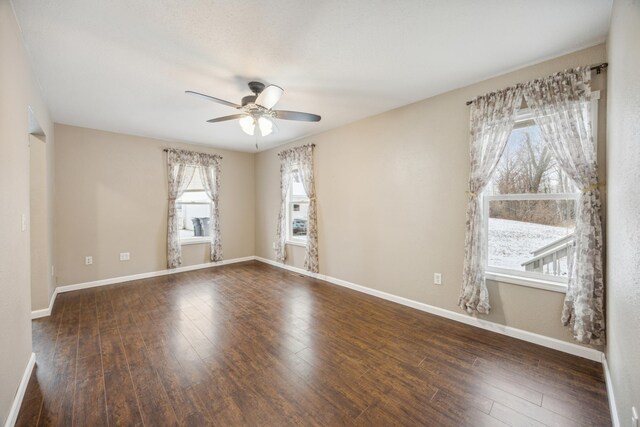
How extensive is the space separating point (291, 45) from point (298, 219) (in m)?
3.77

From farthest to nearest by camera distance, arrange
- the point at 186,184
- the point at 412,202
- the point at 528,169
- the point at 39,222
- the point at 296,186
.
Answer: the point at 296,186 < the point at 186,184 < the point at 412,202 < the point at 39,222 < the point at 528,169

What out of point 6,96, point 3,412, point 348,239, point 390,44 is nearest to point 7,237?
point 6,96

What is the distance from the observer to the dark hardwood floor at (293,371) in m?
1.70

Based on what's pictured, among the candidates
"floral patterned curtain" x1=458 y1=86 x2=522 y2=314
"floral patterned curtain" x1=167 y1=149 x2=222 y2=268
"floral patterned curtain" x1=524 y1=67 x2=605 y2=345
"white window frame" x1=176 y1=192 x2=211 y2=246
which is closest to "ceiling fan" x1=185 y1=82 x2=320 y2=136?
"floral patterned curtain" x1=458 y1=86 x2=522 y2=314

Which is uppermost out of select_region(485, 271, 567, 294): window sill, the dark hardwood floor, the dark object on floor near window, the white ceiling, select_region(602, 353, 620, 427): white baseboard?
the white ceiling

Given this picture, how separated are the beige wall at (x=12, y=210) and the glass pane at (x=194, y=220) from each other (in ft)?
11.2

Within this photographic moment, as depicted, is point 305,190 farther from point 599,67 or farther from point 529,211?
point 599,67

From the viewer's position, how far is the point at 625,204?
1452 mm

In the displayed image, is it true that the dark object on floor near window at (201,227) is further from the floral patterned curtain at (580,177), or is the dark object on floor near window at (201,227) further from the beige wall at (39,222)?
the floral patterned curtain at (580,177)

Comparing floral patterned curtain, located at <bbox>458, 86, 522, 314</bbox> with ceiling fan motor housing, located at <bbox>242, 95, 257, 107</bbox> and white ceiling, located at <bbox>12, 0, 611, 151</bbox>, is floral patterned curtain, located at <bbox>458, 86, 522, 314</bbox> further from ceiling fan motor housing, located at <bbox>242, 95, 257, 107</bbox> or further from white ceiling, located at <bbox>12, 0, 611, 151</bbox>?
ceiling fan motor housing, located at <bbox>242, 95, 257, 107</bbox>

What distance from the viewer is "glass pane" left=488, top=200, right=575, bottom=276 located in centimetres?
245

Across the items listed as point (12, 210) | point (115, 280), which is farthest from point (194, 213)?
point (12, 210)

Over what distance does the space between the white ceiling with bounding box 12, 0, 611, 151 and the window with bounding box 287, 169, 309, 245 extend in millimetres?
2321

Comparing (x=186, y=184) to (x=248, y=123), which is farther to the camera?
(x=186, y=184)
